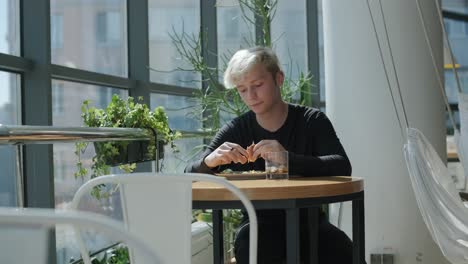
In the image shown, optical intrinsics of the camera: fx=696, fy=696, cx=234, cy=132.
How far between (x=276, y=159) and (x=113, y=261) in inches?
62.0

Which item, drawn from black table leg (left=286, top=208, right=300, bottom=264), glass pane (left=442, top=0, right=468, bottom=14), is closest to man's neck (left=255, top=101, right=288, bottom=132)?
black table leg (left=286, top=208, right=300, bottom=264)

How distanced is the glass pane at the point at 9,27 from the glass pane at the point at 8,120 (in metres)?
0.11

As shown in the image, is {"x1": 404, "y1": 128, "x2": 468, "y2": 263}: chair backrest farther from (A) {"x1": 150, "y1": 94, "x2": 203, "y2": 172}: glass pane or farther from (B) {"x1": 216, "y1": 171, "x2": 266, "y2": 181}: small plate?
(A) {"x1": 150, "y1": 94, "x2": 203, "y2": 172}: glass pane

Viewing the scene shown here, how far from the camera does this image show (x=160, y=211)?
1.53 metres

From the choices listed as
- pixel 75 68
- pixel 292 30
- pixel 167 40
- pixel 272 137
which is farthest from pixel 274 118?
pixel 292 30

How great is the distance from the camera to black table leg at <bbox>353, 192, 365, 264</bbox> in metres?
2.28

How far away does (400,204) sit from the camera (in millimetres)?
3631

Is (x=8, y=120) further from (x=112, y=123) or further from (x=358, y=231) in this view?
(x=358, y=231)

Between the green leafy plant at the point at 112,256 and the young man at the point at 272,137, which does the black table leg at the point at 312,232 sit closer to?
the young man at the point at 272,137

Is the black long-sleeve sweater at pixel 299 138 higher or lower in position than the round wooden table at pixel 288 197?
higher

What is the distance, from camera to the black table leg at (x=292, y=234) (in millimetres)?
1875

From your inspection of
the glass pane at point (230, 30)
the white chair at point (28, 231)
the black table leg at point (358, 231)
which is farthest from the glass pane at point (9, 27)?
the glass pane at point (230, 30)

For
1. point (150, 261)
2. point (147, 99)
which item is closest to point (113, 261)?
point (147, 99)

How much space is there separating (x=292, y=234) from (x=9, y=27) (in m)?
1.57
